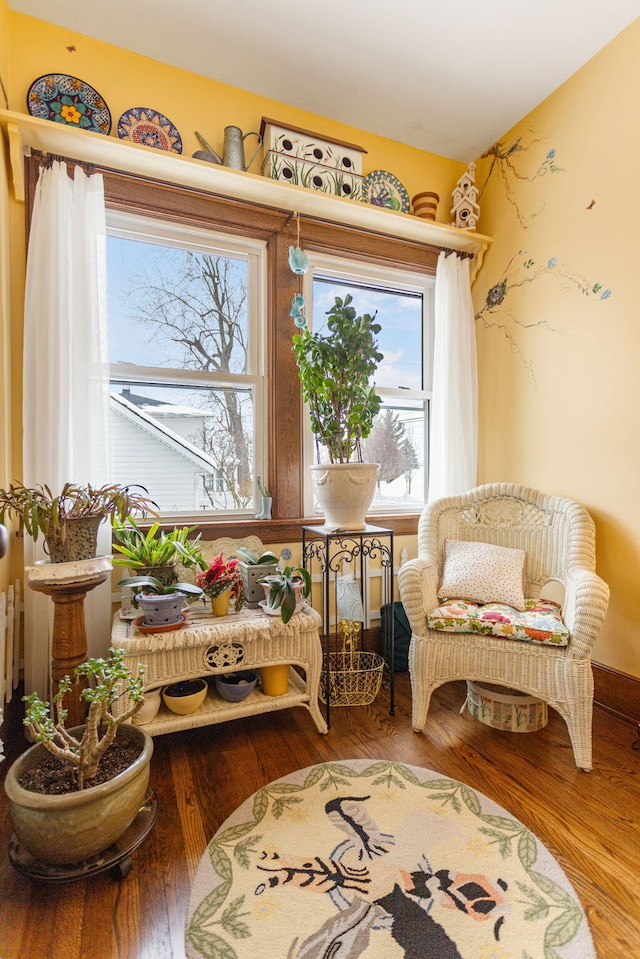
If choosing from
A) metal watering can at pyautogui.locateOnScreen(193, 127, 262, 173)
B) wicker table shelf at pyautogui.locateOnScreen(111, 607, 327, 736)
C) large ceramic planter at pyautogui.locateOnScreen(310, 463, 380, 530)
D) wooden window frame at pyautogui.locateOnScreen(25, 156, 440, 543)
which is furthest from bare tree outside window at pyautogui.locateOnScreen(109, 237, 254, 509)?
wicker table shelf at pyautogui.locateOnScreen(111, 607, 327, 736)

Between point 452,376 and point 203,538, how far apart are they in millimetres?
1592

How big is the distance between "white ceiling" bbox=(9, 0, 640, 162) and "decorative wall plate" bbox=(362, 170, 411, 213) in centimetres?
27

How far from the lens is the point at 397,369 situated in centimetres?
270

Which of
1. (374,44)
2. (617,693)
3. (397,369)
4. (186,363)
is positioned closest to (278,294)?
(186,363)

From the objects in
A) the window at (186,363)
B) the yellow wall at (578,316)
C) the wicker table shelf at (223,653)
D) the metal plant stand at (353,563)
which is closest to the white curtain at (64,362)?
the window at (186,363)

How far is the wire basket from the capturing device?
203 cm

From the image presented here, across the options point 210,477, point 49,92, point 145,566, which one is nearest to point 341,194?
point 49,92

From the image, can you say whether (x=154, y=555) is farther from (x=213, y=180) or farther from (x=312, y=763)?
(x=213, y=180)

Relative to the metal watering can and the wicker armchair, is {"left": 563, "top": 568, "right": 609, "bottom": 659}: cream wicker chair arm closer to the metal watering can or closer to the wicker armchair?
the wicker armchair

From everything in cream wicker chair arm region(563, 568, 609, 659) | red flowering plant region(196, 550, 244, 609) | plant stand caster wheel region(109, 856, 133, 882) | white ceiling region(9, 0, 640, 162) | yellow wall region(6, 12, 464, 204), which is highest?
white ceiling region(9, 0, 640, 162)

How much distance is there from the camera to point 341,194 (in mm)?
2297

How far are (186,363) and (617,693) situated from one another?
7.98 feet

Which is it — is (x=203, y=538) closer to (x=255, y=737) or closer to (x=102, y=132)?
(x=255, y=737)

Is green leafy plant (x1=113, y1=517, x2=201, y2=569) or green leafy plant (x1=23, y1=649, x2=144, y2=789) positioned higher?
green leafy plant (x1=113, y1=517, x2=201, y2=569)
